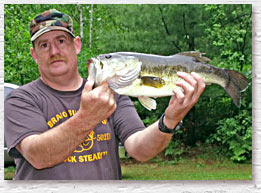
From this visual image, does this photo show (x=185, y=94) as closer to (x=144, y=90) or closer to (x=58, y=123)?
(x=144, y=90)

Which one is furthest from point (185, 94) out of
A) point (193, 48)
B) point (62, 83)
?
point (193, 48)

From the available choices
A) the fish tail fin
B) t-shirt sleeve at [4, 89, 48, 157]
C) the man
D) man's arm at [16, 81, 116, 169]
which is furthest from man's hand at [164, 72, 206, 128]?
t-shirt sleeve at [4, 89, 48, 157]

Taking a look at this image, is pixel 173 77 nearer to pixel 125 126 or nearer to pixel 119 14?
pixel 125 126

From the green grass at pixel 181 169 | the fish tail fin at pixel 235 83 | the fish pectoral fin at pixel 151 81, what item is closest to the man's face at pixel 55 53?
the fish pectoral fin at pixel 151 81

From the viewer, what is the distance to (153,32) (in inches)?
199

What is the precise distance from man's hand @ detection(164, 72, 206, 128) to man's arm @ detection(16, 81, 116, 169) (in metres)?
0.29

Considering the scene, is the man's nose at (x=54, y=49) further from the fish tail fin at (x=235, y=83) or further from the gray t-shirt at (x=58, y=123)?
the fish tail fin at (x=235, y=83)

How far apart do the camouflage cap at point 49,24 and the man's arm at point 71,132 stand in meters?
0.54

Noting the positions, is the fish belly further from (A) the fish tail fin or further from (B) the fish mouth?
(A) the fish tail fin

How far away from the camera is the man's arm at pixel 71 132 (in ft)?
5.84

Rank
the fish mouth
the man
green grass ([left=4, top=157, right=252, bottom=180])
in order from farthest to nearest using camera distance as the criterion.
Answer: green grass ([left=4, top=157, right=252, bottom=180]), the man, the fish mouth

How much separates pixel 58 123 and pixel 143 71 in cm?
61

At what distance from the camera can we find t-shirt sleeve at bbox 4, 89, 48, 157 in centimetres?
197

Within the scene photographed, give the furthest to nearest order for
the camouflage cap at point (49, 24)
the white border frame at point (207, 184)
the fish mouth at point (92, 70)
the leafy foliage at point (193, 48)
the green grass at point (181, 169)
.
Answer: the leafy foliage at point (193, 48) < the green grass at point (181, 169) < the white border frame at point (207, 184) < the camouflage cap at point (49, 24) < the fish mouth at point (92, 70)
